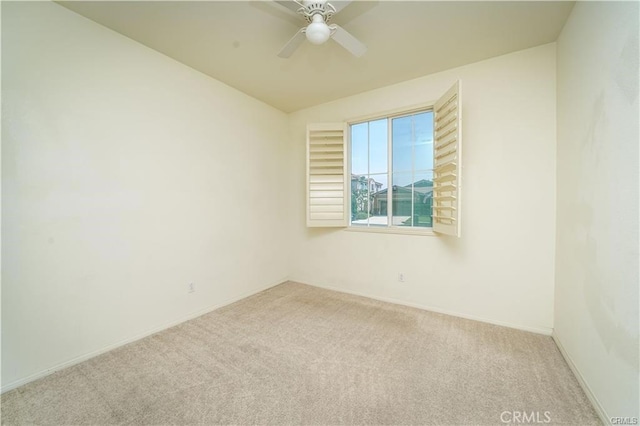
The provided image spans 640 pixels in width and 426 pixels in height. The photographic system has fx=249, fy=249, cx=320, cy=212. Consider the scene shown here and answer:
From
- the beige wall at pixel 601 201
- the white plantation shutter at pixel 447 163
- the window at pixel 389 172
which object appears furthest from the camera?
the window at pixel 389 172

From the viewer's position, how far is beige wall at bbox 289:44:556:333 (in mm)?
2189

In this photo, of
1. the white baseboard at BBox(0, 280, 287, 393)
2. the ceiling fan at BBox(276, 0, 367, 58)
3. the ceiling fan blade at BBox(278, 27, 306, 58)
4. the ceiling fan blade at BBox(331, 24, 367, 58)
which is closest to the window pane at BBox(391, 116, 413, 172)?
the ceiling fan blade at BBox(331, 24, 367, 58)

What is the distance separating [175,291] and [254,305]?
0.86 metres

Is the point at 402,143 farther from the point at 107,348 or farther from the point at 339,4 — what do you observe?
the point at 107,348

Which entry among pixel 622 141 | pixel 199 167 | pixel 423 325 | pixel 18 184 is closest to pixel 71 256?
pixel 18 184

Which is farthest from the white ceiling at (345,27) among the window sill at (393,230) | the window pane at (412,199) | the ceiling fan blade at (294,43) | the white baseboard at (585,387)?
the white baseboard at (585,387)

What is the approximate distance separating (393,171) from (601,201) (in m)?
1.84

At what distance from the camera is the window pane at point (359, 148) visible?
3262mm

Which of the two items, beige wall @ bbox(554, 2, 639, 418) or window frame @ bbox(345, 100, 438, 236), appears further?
window frame @ bbox(345, 100, 438, 236)

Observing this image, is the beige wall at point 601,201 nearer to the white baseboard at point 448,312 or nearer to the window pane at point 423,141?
the white baseboard at point 448,312

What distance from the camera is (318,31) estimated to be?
1628 millimetres

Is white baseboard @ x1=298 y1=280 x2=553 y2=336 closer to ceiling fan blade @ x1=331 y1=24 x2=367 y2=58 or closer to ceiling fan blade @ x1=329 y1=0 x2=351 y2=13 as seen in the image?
ceiling fan blade @ x1=331 y1=24 x2=367 y2=58

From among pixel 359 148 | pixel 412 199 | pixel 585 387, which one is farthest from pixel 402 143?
pixel 585 387

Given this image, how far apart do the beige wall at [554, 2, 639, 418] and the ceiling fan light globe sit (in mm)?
1535
